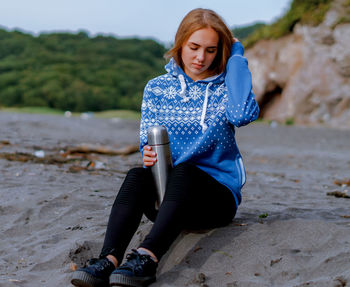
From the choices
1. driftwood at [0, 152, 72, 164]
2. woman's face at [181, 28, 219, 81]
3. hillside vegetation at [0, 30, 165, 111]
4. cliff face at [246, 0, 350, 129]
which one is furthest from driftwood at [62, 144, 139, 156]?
hillside vegetation at [0, 30, 165, 111]

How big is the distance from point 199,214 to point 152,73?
31725mm

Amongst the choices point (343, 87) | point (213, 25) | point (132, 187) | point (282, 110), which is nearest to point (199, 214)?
point (132, 187)

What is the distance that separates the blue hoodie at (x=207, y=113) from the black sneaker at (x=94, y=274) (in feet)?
2.29

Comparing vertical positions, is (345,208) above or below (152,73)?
above

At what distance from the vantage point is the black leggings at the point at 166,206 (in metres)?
2.15

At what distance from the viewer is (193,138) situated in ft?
8.35

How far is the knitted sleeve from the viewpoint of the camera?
240 cm

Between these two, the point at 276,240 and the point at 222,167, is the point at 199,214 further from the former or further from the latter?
the point at 276,240

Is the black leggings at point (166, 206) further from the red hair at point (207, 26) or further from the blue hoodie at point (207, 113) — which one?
the red hair at point (207, 26)

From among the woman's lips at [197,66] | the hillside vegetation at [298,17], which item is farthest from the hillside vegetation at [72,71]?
the woman's lips at [197,66]

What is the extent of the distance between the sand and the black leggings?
0.19 meters

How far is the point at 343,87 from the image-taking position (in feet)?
44.3

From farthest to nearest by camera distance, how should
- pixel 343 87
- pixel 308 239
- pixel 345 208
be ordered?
pixel 343 87, pixel 345 208, pixel 308 239

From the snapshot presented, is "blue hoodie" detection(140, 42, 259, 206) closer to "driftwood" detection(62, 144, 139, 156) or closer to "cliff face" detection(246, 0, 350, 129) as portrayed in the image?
"driftwood" detection(62, 144, 139, 156)
